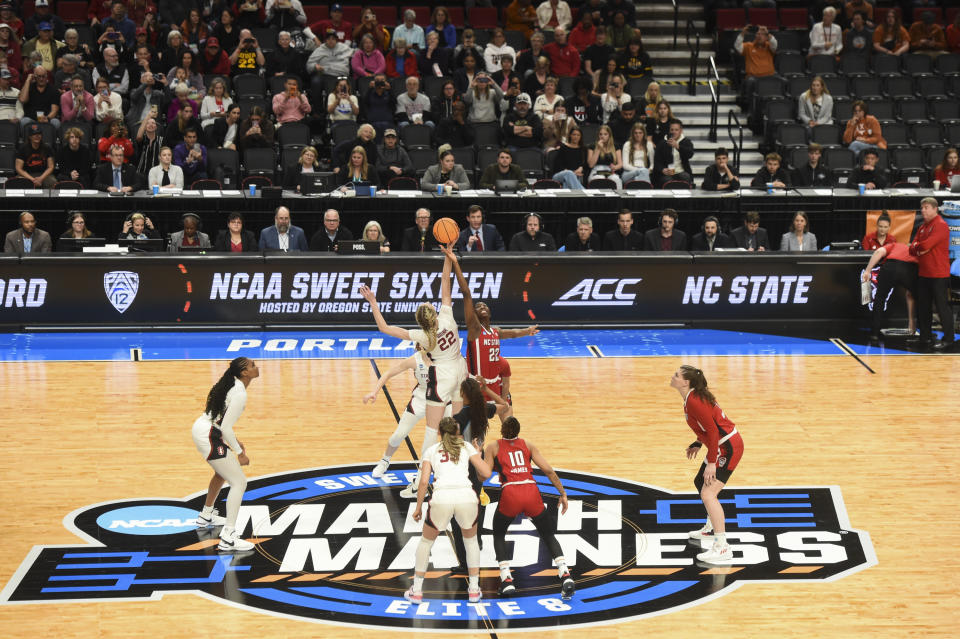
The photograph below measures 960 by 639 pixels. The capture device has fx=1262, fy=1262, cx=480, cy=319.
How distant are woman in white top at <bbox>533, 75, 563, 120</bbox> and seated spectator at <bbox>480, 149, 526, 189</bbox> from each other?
2136 mm

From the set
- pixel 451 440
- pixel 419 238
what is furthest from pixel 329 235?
pixel 451 440

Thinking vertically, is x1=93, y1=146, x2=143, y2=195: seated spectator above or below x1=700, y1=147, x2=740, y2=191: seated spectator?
above

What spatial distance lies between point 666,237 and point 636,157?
2899 millimetres

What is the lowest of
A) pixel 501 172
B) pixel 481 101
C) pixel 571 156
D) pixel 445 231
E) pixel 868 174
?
pixel 445 231

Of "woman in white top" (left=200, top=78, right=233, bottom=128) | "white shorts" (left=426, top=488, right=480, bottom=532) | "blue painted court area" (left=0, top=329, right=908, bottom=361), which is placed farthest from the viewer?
"woman in white top" (left=200, top=78, right=233, bottom=128)

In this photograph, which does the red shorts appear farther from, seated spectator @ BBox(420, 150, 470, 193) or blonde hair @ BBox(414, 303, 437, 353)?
seated spectator @ BBox(420, 150, 470, 193)

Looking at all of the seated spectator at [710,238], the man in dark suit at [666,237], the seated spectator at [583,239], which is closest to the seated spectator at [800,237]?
the seated spectator at [710,238]

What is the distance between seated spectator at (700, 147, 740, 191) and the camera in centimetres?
2033

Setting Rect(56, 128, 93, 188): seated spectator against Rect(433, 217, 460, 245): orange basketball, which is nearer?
Rect(433, 217, 460, 245): orange basketball

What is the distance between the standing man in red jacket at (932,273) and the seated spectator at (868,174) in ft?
11.9

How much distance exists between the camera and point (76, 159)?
810 inches

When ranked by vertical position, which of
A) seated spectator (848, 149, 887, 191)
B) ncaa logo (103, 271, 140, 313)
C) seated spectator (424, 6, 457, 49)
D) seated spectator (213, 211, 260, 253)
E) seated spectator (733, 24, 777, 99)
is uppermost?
seated spectator (424, 6, 457, 49)

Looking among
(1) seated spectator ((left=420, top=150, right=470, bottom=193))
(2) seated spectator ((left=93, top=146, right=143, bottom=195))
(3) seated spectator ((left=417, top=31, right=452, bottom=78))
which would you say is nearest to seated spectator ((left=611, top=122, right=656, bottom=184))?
(1) seated spectator ((left=420, top=150, right=470, bottom=193))

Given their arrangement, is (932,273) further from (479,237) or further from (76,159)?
(76,159)
